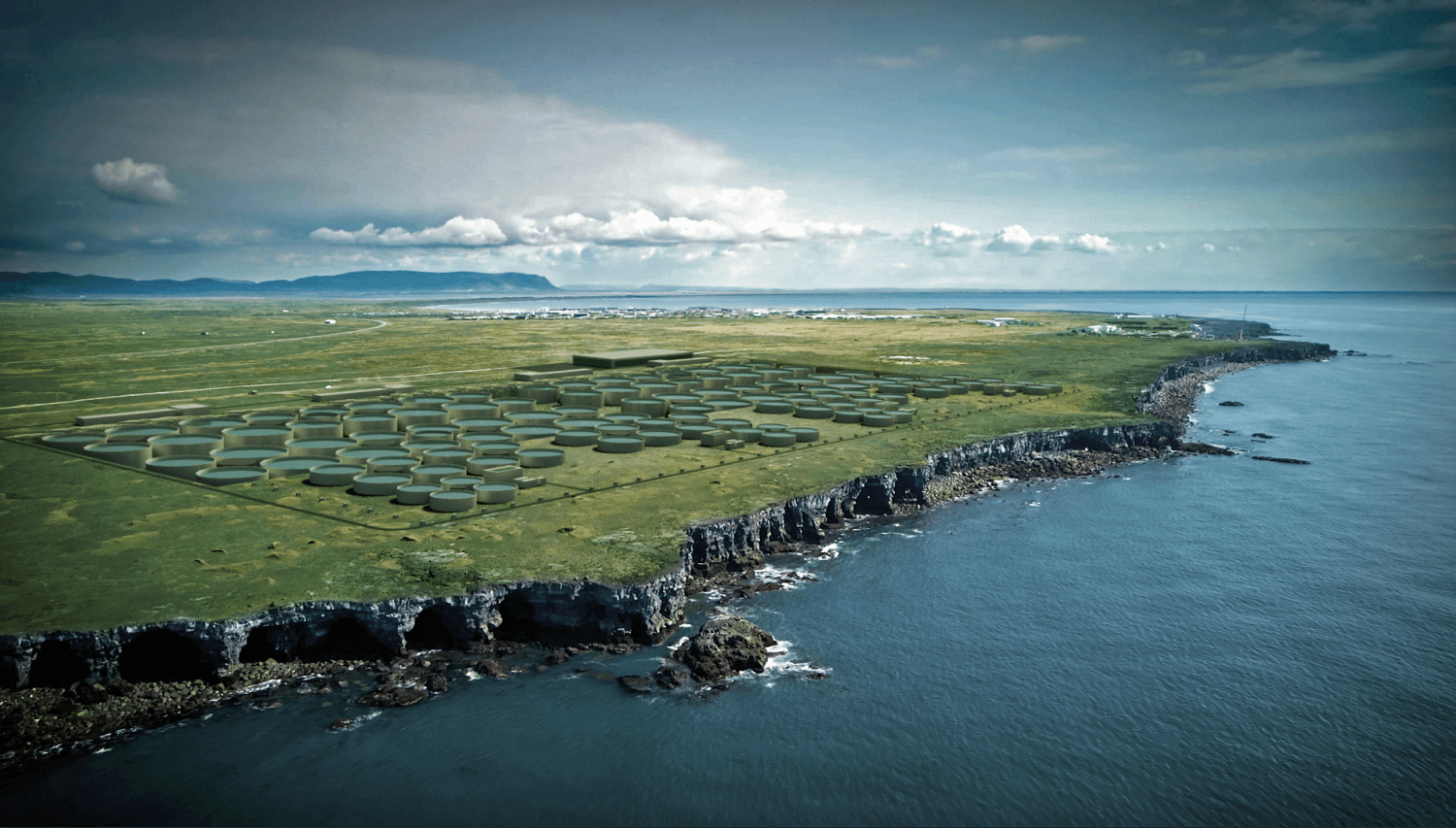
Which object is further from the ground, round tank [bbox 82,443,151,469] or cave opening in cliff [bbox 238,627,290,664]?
round tank [bbox 82,443,151,469]

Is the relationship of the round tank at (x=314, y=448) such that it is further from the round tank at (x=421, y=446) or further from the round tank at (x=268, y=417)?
the round tank at (x=268, y=417)

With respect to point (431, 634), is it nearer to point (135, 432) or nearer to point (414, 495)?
Result: point (414, 495)

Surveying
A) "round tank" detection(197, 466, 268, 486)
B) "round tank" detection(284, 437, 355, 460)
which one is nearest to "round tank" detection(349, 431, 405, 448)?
"round tank" detection(284, 437, 355, 460)

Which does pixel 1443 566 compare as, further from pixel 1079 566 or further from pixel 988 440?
pixel 988 440

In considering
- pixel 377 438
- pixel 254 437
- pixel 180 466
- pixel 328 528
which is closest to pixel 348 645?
pixel 328 528

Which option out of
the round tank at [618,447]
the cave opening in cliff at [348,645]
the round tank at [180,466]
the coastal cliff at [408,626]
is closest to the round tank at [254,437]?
the round tank at [180,466]

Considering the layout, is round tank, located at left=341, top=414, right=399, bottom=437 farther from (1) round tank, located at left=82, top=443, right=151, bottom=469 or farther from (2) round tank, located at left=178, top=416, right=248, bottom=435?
(1) round tank, located at left=82, top=443, right=151, bottom=469
